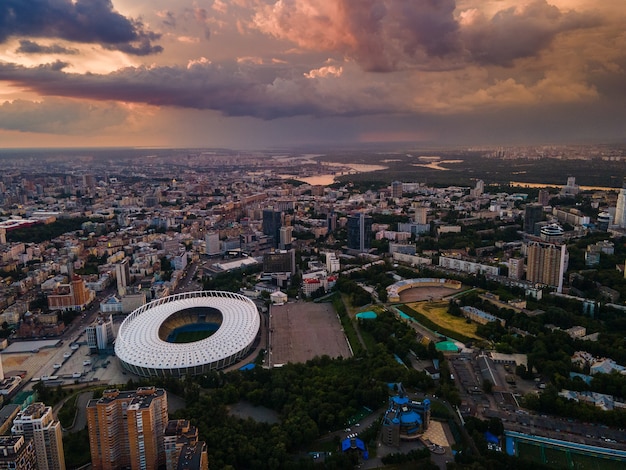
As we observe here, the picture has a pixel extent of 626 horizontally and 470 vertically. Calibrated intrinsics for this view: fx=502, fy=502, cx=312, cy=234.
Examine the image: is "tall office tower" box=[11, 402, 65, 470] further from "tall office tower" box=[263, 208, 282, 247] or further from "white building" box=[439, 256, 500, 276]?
"tall office tower" box=[263, 208, 282, 247]

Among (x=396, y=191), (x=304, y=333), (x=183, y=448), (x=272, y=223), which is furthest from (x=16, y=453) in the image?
(x=396, y=191)

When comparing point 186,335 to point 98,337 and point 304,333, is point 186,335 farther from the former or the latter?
point 304,333

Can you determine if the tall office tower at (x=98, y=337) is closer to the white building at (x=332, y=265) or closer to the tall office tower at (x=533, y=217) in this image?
the white building at (x=332, y=265)

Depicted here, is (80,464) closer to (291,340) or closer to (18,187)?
(291,340)

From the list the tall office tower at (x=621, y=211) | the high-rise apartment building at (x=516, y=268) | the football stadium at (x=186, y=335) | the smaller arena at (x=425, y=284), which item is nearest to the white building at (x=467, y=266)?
the high-rise apartment building at (x=516, y=268)

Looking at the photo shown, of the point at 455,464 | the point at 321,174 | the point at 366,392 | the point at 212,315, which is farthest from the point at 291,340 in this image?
the point at 321,174

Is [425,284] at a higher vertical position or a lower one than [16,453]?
lower

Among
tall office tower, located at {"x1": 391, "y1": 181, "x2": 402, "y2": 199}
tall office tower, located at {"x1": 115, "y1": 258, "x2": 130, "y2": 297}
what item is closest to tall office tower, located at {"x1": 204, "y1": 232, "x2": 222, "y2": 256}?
tall office tower, located at {"x1": 115, "y1": 258, "x2": 130, "y2": 297}
